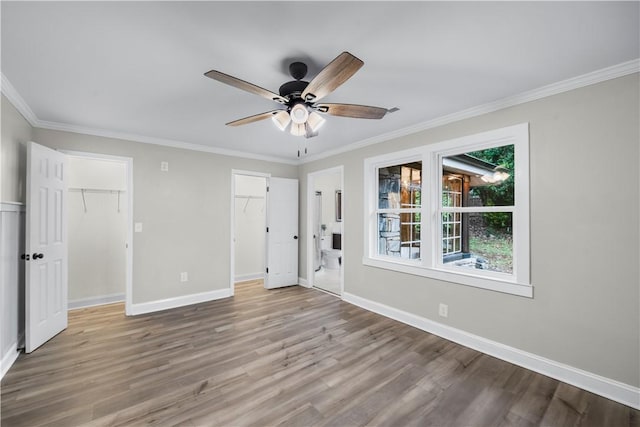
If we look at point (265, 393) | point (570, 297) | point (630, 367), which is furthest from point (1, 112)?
point (630, 367)

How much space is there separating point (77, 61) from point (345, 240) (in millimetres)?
3521

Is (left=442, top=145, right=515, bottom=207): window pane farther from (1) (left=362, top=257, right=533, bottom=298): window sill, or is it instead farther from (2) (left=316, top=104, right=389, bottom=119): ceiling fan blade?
(2) (left=316, top=104, right=389, bottom=119): ceiling fan blade

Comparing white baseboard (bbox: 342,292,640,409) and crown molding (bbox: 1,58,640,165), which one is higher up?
crown molding (bbox: 1,58,640,165)

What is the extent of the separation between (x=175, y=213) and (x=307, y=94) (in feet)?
10.2

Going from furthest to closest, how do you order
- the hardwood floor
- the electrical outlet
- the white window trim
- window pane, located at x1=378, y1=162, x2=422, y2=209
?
1. window pane, located at x1=378, y1=162, x2=422, y2=209
2. the electrical outlet
3. the white window trim
4. the hardwood floor

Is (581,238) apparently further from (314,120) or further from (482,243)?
(314,120)

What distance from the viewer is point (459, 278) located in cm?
299

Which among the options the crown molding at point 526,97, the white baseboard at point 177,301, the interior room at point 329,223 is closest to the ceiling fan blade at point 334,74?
the crown molding at point 526,97

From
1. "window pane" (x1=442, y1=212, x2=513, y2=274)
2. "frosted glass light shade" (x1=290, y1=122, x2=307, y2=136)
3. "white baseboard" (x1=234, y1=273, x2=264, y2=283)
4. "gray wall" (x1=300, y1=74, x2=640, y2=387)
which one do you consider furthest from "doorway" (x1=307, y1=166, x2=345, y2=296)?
"gray wall" (x1=300, y1=74, x2=640, y2=387)

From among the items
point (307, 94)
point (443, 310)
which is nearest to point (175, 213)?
point (307, 94)

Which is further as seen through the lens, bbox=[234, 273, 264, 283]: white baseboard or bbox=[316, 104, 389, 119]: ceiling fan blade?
bbox=[234, 273, 264, 283]: white baseboard

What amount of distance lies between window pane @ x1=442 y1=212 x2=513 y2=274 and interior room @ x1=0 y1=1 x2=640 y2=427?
22 millimetres

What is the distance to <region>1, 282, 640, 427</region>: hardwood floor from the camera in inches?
74.1

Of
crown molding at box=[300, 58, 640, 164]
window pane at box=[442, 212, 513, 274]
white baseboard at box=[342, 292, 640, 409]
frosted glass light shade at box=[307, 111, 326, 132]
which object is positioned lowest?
white baseboard at box=[342, 292, 640, 409]
